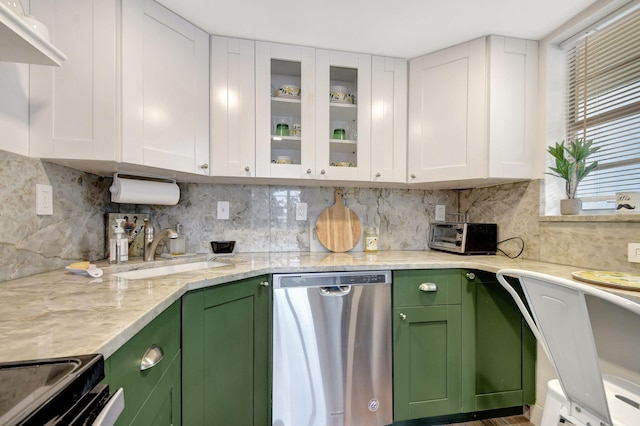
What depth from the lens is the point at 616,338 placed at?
47.2 inches

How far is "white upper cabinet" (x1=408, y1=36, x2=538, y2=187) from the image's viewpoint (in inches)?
65.5

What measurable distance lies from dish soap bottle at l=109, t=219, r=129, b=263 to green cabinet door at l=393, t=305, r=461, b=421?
149 cm

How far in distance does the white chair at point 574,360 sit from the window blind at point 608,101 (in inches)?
41.6

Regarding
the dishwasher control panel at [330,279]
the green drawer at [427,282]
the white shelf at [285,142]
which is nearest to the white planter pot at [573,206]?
the green drawer at [427,282]

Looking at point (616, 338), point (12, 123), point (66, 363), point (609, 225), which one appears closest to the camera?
point (66, 363)

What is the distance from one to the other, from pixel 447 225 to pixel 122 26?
2.16 metres

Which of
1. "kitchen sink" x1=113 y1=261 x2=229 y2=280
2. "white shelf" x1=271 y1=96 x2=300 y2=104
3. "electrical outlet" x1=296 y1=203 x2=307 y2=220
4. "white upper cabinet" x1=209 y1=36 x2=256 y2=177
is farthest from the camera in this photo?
"electrical outlet" x1=296 y1=203 x2=307 y2=220

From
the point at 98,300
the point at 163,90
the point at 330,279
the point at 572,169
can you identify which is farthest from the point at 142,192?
the point at 572,169

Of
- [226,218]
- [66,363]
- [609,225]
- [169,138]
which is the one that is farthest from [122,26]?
[609,225]

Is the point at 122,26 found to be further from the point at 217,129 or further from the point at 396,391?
the point at 396,391

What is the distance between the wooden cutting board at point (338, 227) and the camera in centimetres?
206

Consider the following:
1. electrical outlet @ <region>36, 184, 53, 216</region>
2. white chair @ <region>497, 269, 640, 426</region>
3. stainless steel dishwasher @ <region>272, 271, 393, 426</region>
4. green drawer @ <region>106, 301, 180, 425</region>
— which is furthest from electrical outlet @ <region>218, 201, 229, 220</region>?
white chair @ <region>497, 269, 640, 426</region>

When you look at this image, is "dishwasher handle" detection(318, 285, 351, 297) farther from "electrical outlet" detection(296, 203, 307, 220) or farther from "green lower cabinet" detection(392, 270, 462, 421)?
"electrical outlet" detection(296, 203, 307, 220)

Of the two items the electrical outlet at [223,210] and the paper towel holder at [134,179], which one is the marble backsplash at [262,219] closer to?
the electrical outlet at [223,210]
